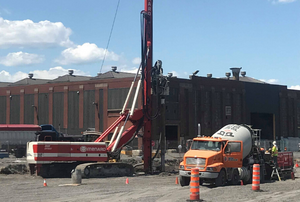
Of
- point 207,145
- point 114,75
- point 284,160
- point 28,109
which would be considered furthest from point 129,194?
point 28,109

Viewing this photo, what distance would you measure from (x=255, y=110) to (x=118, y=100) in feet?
83.2

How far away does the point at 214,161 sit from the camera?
23.2m

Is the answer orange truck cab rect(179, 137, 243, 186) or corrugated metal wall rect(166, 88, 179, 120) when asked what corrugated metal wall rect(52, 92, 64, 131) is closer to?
corrugated metal wall rect(166, 88, 179, 120)

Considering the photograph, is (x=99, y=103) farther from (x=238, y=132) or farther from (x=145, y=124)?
(x=238, y=132)

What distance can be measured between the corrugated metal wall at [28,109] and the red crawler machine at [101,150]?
51.6 m

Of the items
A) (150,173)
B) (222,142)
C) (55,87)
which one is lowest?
(150,173)

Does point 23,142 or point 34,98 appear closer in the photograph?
point 23,142

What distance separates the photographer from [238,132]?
2633 cm

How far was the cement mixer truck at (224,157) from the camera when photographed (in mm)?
22953

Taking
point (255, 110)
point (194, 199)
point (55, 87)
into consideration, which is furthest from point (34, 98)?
point (194, 199)

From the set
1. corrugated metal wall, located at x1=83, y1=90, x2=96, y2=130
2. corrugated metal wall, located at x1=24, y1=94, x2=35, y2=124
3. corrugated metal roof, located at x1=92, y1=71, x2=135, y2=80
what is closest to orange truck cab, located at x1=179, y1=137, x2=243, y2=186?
corrugated metal wall, located at x1=83, y1=90, x2=96, y2=130

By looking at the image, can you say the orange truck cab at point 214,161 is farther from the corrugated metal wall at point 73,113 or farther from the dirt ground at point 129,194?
the corrugated metal wall at point 73,113

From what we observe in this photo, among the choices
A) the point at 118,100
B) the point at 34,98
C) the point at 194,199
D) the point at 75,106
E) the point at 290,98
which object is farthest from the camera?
the point at 290,98

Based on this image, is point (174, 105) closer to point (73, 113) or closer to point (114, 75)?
point (114, 75)
